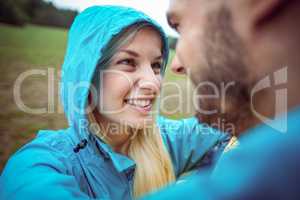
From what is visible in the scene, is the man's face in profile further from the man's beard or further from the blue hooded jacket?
the blue hooded jacket

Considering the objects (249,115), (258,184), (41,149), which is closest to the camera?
(258,184)

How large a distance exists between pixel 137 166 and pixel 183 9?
1.49ft

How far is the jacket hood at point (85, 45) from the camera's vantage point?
0.76m

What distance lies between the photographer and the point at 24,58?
2.62ft

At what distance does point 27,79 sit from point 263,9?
0.56 metres

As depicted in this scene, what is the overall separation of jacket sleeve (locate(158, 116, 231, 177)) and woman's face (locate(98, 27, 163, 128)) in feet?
0.40

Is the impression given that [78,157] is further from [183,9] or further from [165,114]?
[183,9]

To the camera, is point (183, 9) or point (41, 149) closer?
point (183, 9)

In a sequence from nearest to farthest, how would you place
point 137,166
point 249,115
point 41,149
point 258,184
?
point 258,184, point 249,115, point 41,149, point 137,166

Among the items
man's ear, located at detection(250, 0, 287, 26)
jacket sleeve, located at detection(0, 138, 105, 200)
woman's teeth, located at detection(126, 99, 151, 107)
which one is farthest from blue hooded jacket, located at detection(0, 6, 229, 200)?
man's ear, located at detection(250, 0, 287, 26)

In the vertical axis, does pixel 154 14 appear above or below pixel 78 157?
above

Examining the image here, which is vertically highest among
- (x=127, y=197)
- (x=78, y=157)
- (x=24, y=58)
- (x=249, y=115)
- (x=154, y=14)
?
(x=154, y=14)

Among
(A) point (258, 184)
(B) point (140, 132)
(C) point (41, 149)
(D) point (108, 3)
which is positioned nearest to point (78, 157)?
(C) point (41, 149)

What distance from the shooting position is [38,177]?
65 cm
